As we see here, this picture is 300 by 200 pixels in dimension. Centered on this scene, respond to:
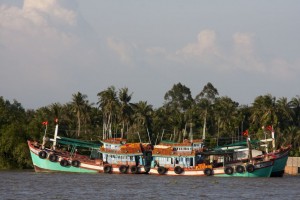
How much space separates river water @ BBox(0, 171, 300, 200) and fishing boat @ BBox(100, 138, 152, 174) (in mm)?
3676

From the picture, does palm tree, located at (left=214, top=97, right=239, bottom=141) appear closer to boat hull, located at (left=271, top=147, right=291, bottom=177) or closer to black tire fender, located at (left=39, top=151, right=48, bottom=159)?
boat hull, located at (left=271, top=147, right=291, bottom=177)

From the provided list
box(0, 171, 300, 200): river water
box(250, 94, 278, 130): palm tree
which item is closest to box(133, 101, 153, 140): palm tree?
box(250, 94, 278, 130): palm tree

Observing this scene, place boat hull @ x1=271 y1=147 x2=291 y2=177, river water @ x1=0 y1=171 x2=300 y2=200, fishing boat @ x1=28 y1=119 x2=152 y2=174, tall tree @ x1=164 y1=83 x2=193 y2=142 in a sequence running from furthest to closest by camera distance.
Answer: tall tree @ x1=164 y1=83 x2=193 y2=142 < fishing boat @ x1=28 y1=119 x2=152 y2=174 < boat hull @ x1=271 y1=147 x2=291 y2=177 < river water @ x1=0 y1=171 x2=300 y2=200

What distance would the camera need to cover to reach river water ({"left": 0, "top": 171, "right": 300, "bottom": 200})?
2608 inches

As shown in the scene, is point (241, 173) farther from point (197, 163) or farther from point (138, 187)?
point (138, 187)

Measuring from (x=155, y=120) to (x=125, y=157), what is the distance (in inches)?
1347

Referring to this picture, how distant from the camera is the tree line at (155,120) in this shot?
398 ft

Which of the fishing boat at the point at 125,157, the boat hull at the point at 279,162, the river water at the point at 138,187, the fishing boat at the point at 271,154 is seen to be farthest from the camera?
the fishing boat at the point at 125,157

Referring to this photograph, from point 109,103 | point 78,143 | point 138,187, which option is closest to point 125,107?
point 109,103

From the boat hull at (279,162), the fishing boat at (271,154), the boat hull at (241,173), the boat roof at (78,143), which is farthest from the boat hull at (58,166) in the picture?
the boat hull at (279,162)

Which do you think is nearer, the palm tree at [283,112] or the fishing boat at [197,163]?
the fishing boat at [197,163]

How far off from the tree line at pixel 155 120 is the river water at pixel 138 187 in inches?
1077

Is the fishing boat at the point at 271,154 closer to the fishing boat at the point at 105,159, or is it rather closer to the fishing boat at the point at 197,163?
the fishing boat at the point at 197,163

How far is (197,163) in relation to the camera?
97688 mm
